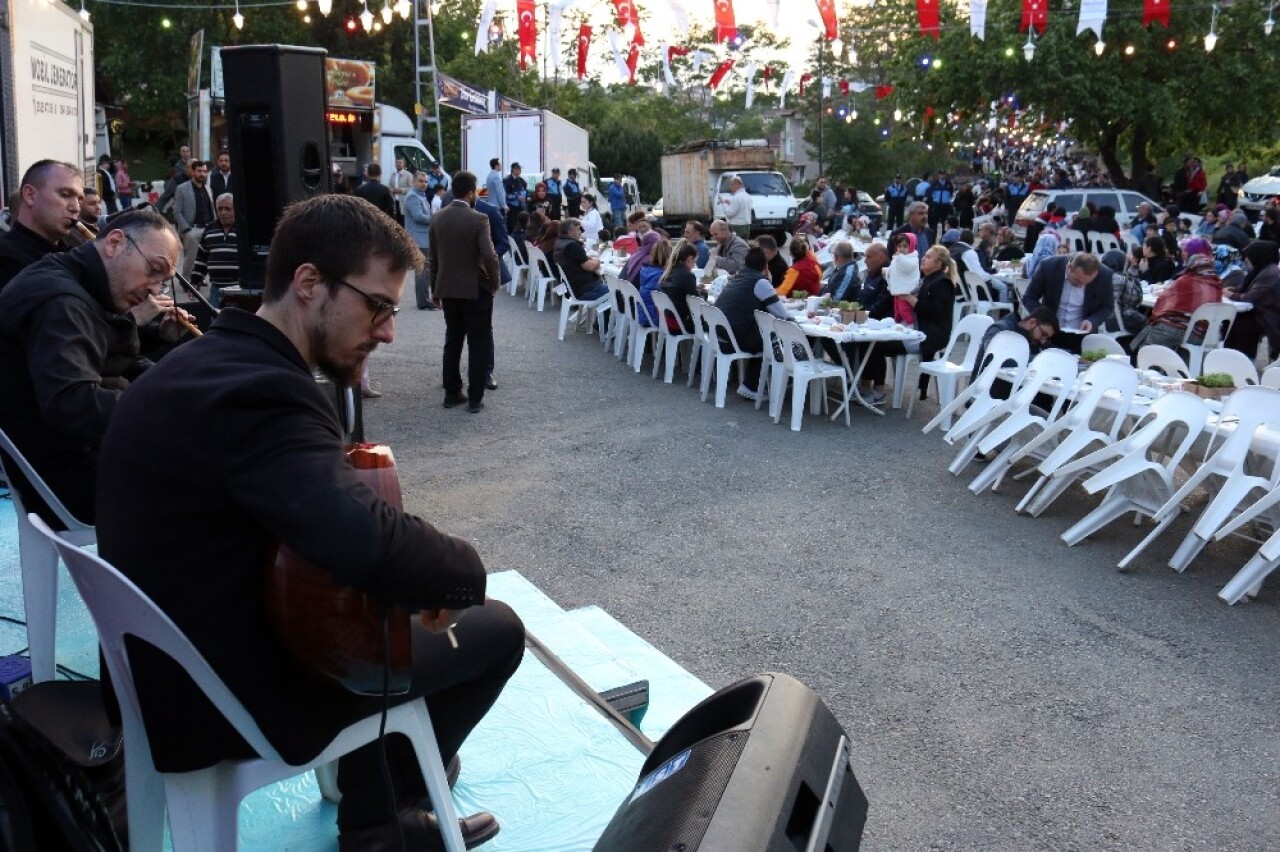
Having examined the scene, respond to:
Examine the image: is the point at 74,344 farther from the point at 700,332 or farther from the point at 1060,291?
the point at 1060,291

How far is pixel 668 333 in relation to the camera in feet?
32.1

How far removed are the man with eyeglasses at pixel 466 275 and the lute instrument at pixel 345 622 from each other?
6349 mm

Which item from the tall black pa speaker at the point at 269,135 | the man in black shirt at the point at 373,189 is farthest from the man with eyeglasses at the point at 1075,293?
the man in black shirt at the point at 373,189

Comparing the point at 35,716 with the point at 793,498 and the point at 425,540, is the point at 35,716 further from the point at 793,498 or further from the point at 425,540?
the point at 793,498

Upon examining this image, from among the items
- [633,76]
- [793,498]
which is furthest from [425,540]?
[633,76]

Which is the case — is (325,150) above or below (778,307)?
above

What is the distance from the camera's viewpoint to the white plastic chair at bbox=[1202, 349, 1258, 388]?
6.50m

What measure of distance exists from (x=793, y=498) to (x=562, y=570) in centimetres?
180

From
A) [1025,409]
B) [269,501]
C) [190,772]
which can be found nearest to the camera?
[269,501]

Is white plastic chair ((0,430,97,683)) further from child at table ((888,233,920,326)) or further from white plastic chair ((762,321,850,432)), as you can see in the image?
child at table ((888,233,920,326))

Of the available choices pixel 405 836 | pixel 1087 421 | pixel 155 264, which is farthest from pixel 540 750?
pixel 1087 421

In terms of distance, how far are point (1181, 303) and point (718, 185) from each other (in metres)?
17.6

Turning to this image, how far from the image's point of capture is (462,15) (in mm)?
38344

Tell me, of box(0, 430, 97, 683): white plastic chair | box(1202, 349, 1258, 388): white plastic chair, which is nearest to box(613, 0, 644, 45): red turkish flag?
box(1202, 349, 1258, 388): white plastic chair
